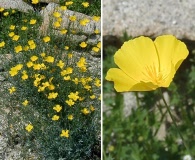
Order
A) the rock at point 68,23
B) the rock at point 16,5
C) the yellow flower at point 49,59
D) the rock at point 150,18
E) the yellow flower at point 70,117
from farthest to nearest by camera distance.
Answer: the rock at point 16,5
the rock at point 68,23
the rock at point 150,18
the yellow flower at point 49,59
the yellow flower at point 70,117

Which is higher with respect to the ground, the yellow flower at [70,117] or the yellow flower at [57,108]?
the yellow flower at [57,108]

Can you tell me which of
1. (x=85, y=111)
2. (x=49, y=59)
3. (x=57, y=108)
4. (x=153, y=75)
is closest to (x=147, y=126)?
(x=85, y=111)

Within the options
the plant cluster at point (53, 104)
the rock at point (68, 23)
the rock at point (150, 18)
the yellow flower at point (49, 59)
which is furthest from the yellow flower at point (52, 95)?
the rock at point (68, 23)

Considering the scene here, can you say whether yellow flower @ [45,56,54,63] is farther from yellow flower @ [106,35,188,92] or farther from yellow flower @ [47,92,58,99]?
yellow flower @ [106,35,188,92]

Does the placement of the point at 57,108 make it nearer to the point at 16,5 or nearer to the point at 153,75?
the point at 153,75

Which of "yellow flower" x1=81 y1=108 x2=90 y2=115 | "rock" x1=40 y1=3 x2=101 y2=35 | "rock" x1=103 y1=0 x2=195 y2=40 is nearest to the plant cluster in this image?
"yellow flower" x1=81 y1=108 x2=90 y2=115

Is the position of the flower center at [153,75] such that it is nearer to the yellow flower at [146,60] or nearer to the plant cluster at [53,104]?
the yellow flower at [146,60]

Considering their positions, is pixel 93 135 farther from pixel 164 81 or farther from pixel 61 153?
pixel 164 81

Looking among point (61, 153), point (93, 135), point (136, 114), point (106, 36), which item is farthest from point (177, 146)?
point (106, 36)
